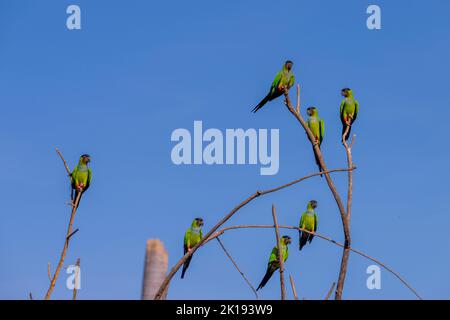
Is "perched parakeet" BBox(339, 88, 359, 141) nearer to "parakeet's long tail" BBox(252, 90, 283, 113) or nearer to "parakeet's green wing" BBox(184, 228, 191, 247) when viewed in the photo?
"parakeet's long tail" BBox(252, 90, 283, 113)

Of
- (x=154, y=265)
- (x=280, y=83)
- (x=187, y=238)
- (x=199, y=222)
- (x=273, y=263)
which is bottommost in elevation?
(x=154, y=265)

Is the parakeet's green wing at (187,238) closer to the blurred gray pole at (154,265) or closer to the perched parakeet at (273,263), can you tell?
the perched parakeet at (273,263)

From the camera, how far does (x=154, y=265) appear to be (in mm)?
5270

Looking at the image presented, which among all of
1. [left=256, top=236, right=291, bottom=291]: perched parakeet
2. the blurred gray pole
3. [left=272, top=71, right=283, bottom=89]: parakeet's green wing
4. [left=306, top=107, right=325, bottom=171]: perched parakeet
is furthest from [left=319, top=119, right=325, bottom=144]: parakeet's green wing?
the blurred gray pole

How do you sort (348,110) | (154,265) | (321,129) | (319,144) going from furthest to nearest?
(321,129), (319,144), (348,110), (154,265)

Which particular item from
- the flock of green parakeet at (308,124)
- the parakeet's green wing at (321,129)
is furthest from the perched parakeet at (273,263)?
the parakeet's green wing at (321,129)

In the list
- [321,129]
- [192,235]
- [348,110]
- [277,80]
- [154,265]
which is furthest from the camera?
[192,235]

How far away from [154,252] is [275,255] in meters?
7.24

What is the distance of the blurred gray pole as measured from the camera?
5277mm

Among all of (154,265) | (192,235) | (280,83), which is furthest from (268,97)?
(154,265)

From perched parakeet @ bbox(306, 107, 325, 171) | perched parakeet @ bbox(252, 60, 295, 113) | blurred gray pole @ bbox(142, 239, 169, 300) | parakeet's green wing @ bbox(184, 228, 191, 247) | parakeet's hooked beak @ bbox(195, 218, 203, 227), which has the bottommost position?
blurred gray pole @ bbox(142, 239, 169, 300)

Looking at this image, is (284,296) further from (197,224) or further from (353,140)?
(197,224)

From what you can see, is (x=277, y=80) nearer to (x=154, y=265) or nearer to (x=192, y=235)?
(x=192, y=235)
